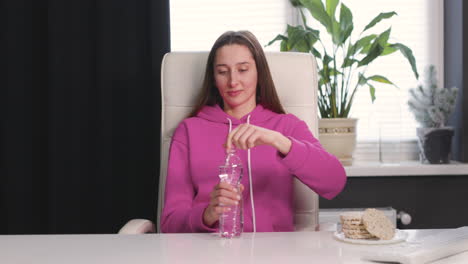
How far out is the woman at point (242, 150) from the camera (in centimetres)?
164

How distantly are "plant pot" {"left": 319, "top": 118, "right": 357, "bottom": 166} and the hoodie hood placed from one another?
0.64m

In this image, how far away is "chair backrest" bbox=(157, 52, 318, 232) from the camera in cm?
189

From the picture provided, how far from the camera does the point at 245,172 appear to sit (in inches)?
67.9

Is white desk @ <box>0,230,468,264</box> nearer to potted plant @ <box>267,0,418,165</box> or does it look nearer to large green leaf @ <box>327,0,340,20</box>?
potted plant @ <box>267,0,418,165</box>

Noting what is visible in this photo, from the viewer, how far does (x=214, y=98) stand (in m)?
1.88

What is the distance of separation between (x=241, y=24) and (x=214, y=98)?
99 centimetres

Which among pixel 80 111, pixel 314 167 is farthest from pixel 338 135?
pixel 80 111

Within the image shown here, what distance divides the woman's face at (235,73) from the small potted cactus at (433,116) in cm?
99

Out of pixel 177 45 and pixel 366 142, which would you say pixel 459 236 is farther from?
pixel 177 45

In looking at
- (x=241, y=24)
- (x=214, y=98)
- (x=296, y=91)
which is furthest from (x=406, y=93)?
(x=214, y=98)

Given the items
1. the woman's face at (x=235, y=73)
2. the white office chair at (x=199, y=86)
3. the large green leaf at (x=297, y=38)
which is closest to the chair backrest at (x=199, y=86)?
the white office chair at (x=199, y=86)

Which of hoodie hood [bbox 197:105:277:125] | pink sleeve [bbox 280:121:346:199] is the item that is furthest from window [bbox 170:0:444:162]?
pink sleeve [bbox 280:121:346:199]

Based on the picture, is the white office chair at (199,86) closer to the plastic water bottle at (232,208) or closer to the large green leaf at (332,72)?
the large green leaf at (332,72)

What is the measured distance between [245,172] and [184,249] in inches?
25.7
